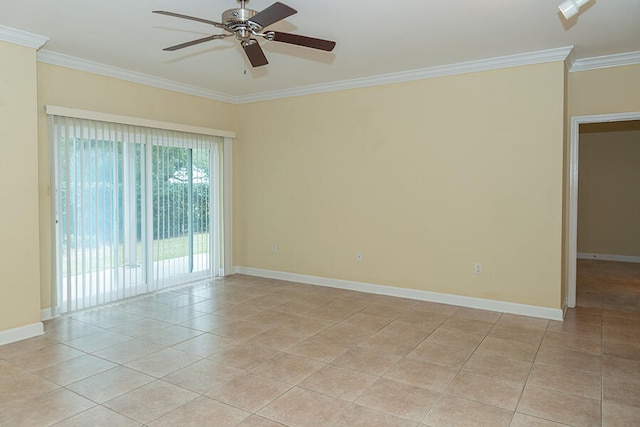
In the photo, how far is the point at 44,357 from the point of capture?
3.28 meters

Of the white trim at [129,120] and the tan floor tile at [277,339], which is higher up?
the white trim at [129,120]

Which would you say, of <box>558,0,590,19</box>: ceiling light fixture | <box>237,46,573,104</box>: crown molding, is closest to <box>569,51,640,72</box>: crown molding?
<box>237,46,573,104</box>: crown molding

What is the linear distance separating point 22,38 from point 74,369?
2.82 m

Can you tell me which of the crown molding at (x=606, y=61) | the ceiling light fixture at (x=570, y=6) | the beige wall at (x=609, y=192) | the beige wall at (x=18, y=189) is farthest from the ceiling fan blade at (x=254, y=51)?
the beige wall at (x=609, y=192)

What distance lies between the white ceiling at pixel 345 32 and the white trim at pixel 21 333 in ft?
8.44

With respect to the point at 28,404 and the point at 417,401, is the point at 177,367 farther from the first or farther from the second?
the point at 417,401

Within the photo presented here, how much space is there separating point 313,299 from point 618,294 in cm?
383

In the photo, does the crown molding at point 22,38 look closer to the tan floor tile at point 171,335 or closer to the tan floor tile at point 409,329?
the tan floor tile at point 171,335

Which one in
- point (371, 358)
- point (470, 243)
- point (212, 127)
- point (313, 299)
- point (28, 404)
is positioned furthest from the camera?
point (212, 127)

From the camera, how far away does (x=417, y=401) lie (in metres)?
2.62

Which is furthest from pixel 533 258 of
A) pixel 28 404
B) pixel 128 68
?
pixel 128 68

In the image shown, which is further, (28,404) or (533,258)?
(533,258)

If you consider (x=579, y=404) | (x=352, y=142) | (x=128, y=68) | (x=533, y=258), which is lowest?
(x=579, y=404)

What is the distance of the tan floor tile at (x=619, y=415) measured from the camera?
237cm
